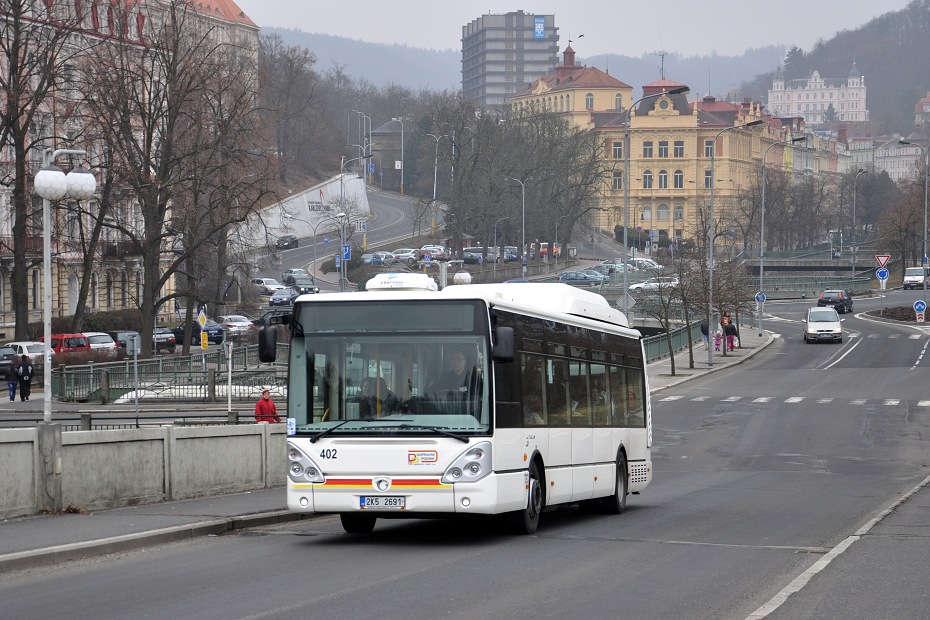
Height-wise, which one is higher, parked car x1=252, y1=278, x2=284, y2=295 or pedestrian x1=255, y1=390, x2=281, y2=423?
parked car x1=252, y1=278, x2=284, y2=295

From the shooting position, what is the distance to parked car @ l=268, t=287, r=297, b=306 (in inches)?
3194

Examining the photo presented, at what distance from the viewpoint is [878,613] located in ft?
30.7

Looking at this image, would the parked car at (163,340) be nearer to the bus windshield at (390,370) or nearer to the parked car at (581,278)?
the parked car at (581,278)

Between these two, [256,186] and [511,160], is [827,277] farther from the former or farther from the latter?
[256,186]

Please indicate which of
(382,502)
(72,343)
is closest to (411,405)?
(382,502)

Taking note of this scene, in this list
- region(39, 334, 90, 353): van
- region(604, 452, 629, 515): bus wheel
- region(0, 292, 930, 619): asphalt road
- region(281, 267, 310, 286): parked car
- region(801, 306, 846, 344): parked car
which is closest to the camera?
region(0, 292, 930, 619): asphalt road

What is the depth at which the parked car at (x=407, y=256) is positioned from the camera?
10494cm

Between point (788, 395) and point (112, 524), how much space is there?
35413 millimetres

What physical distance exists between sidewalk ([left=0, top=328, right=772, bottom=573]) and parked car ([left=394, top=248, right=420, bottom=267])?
85.8m

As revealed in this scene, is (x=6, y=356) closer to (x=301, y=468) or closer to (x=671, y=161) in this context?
(x=301, y=468)

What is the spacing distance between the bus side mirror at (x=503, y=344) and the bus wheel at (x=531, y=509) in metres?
1.69

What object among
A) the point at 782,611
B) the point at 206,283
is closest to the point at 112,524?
the point at 782,611

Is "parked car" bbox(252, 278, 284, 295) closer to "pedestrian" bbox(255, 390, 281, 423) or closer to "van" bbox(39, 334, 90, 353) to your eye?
"van" bbox(39, 334, 90, 353)

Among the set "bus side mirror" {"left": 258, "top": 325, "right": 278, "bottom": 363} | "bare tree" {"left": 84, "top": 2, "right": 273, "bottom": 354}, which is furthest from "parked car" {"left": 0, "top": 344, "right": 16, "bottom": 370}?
"bus side mirror" {"left": 258, "top": 325, "right": 278, "bottom": 363}
